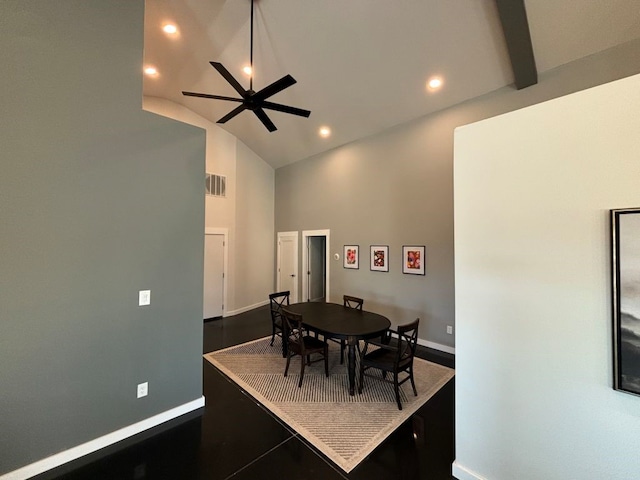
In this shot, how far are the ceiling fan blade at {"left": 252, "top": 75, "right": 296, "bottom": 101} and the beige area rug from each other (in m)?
3.43

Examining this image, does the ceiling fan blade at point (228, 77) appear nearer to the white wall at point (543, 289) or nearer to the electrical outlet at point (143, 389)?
the white wall at point (543, 289)

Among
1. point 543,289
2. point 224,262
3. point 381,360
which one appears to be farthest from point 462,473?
point 224,262

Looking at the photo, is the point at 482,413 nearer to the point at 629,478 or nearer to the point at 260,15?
the point at 629,478

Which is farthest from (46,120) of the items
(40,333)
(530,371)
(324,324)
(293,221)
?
(293,221)

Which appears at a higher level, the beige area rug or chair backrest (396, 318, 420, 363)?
chair backrest (396, 318, 420, 363)

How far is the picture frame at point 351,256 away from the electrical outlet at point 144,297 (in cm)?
394

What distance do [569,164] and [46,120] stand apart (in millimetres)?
3582

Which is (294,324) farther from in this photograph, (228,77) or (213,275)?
(213,275)

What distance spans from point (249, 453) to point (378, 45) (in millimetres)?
4839

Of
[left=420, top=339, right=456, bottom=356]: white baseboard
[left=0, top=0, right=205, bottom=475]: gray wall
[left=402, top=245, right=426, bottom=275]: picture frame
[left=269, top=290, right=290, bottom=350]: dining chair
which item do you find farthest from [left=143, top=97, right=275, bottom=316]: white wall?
[left=420, top=339, right=456, bottom=356]: white baseboard

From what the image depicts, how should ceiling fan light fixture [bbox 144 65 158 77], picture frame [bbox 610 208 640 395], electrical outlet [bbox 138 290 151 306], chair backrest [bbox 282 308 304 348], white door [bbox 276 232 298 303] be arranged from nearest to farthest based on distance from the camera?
picture frame [bbox 610 208 640 395] → electrical outlet [bbox 138 290 151 306] → chair backrest [bbox 282 308 304 348] → ceiling fan light fixture [bbox 144 65 158 77] → white door [bbox 276 232 298 303]

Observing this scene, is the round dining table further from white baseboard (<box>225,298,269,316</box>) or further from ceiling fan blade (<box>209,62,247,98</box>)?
ceiling fan blade (<box>209,62,247,98</box>)

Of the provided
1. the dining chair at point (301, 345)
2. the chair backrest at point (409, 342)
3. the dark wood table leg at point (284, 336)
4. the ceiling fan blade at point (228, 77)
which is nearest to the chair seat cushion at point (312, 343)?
the dining chair at point (301, 345)

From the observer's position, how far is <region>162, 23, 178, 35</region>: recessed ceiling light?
12.1 ft
